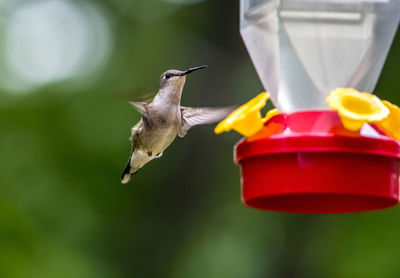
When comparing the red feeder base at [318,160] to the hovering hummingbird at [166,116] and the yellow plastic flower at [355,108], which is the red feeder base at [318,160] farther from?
the hovering hummingbird at [166,116]

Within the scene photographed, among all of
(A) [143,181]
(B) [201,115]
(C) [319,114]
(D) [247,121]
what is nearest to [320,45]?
(C) [319,114]


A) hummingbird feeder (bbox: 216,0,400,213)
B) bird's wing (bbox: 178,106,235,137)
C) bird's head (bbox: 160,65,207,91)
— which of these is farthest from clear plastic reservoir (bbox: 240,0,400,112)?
bird's head (bbox: 160,65,207,91)

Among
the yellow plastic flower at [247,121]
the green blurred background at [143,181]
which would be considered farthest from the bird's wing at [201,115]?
the green blurred background at [143,181]

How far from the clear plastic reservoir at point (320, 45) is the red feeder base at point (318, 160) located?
1.65 feet

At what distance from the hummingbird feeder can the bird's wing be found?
285 mm

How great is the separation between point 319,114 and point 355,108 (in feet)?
0.58

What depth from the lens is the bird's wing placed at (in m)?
4.22

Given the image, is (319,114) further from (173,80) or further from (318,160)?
(173,80)

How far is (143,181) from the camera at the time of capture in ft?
33.8

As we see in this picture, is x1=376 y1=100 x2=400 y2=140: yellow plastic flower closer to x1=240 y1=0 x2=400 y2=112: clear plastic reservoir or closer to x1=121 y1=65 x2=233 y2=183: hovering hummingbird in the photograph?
x1=240 y1=0 x2=400 y2=112: clear plastic reservoir

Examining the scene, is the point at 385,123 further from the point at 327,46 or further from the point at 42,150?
the point at 42,150

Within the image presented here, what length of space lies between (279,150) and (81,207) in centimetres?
743

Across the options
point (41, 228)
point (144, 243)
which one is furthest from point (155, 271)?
point (41, 228)

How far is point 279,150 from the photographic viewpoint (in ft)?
11.3
